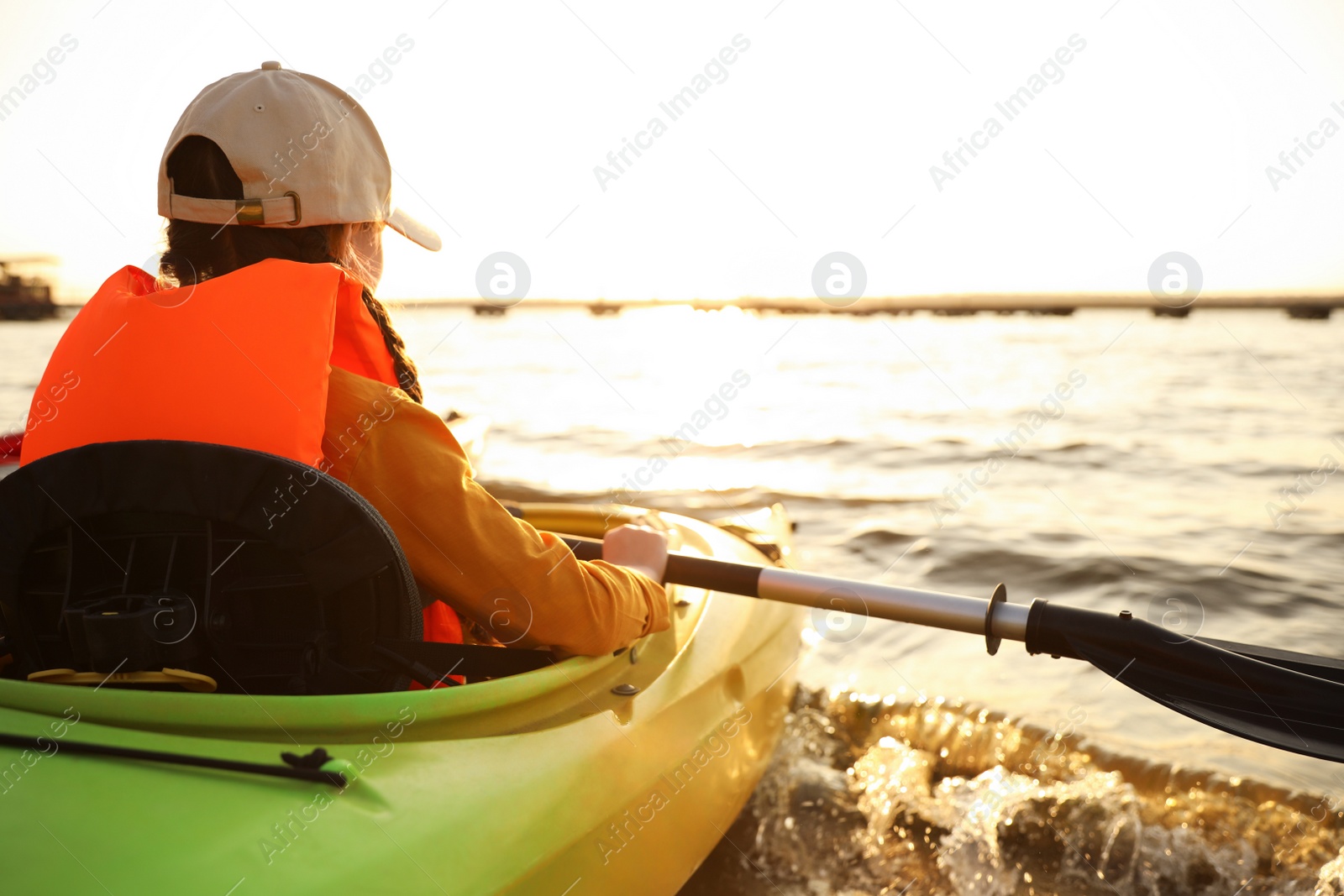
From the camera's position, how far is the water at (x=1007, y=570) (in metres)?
2.78

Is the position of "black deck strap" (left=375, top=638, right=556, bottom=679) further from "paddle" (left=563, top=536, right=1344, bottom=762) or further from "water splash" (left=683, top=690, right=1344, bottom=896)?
"water splash" (left=683, top=690, right=1344, bottom=896)

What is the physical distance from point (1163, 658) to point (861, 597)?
1.98 feet

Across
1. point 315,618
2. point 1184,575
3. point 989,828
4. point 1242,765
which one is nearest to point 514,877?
point 315,618

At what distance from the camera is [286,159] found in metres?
1.48

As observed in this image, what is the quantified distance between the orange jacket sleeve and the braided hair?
152 millimetres

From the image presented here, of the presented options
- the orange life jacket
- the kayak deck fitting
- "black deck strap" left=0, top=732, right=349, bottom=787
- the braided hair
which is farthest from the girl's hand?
"black deck strap" left=0, top=732, right=349, bottom=787

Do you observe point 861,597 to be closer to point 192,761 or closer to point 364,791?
point 364,791

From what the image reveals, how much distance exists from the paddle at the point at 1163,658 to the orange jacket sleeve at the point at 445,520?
0.77 m

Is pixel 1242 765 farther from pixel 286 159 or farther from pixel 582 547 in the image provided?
pixel 286 159

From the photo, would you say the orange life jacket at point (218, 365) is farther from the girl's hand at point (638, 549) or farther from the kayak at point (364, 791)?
the girl's hand at point (638, 549)

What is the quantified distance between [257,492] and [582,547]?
1.25 m

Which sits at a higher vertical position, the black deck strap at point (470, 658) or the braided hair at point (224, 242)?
the braided hair at point (224, 242)

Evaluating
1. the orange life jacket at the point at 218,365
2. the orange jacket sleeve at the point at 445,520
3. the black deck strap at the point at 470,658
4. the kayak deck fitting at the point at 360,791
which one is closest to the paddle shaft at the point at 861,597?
the kayak deck fitting at the point at 360,791

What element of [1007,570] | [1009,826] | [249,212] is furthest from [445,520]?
[1007,570]
